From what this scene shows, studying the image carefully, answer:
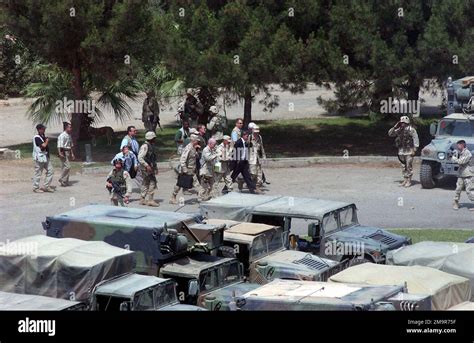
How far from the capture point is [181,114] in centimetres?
2870

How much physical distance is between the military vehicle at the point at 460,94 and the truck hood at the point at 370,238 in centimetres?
980

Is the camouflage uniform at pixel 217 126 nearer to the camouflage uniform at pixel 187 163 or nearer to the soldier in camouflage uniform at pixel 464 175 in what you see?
the camouflage uniform at pixel 187 163

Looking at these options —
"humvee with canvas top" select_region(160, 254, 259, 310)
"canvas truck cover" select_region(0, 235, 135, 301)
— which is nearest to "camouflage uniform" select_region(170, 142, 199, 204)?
"humvee with canvas top" select_region(160, 254, 259, 310)

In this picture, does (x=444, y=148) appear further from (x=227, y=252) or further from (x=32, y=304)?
(x=32, y=304)

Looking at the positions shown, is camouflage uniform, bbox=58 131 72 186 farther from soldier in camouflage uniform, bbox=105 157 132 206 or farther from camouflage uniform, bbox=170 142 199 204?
camouflage uniform, bbox=170 142 199 204

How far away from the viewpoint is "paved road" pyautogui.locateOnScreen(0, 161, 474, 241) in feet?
67.6

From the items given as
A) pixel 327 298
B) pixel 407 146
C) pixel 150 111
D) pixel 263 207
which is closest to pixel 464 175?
pixel 407 146

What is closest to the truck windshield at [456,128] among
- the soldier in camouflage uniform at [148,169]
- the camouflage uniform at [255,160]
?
the camouflage uniform at [255,160]

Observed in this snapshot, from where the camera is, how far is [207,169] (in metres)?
22.0

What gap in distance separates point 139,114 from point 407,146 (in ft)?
48.4

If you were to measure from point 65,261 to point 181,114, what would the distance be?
1612 cm

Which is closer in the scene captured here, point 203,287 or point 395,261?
point 203,287
